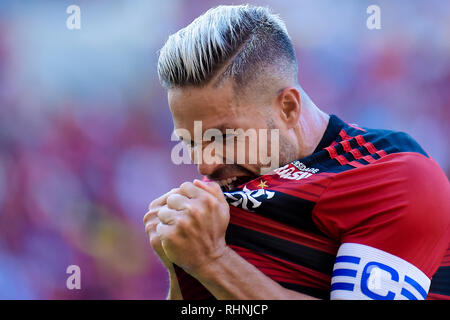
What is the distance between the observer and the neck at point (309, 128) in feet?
5.20

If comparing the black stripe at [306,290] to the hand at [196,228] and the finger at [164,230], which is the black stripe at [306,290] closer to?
the hand at [196,228]

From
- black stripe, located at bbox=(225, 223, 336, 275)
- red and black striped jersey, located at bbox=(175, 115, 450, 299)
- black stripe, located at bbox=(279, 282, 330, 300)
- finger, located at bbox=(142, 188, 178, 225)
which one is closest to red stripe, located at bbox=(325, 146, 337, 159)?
red and black striped jersey, located at bbox=(175, 115, 450, 299)

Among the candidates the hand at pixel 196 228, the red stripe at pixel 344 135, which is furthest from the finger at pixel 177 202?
the red stripe at pixel 344 135

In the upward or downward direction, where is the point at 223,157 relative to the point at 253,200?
upward

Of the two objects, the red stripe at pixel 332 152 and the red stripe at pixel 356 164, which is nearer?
the red stripe at pixel 356 164

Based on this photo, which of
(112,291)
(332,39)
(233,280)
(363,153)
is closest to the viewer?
(233,280)

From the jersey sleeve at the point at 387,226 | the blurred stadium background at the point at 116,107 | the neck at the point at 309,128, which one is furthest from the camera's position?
the blurred stadium background at the point at 116,107

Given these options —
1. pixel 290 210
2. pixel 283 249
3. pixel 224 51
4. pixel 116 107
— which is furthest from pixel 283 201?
pixel 116 107

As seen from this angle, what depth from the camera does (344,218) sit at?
4.33 feet

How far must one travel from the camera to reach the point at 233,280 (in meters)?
1.31

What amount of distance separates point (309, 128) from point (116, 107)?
367 cm

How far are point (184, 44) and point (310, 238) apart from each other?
74 cm

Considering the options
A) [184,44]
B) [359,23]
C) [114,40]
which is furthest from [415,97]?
[184,44]

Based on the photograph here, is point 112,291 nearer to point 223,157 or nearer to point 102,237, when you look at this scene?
point 102,237
